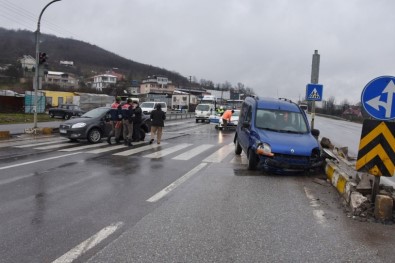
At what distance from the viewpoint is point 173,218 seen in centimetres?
585

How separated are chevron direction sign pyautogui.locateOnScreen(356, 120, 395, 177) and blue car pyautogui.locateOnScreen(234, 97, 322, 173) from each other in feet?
8.81

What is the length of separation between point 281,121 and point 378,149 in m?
4.56

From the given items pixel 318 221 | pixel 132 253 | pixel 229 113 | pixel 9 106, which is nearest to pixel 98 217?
pixel 132 253

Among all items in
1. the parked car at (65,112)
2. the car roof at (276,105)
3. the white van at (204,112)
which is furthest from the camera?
the white van at (204,112)

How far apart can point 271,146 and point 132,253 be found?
598 cm

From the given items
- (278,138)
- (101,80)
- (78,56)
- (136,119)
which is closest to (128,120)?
(136,119)

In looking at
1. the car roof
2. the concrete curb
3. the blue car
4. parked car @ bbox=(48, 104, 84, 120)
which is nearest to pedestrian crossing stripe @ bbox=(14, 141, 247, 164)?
the blue car

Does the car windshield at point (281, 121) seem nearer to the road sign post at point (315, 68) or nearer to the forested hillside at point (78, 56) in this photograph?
the road sign post at point (315, 68)

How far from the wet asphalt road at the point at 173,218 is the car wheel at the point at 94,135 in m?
5.79

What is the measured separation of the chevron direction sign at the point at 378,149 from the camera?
688cm

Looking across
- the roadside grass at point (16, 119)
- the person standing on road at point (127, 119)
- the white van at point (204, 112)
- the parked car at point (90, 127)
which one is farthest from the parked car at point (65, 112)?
the person standing on road at point (127, 119)

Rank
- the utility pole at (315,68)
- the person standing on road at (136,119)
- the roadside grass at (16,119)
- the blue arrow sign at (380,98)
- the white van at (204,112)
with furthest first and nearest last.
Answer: the white van at (204,112) < the roadside grass at (16,119) < the utility pole at (315,68) < the person standing on road at (136,119) < the blue arrow sign at (380,98)

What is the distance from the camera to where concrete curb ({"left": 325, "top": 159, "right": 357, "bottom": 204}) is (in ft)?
23.7

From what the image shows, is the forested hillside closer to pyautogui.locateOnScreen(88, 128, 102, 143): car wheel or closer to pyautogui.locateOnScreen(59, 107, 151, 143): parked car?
pyautogui.locateOnScreen(59, 107, 151, 143): parked car
